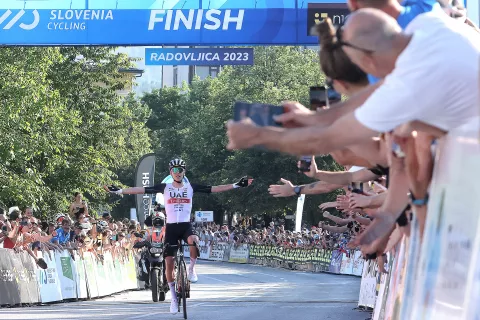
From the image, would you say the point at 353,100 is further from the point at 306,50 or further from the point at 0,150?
the point at 306,50

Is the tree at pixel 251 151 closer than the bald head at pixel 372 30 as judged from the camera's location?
No

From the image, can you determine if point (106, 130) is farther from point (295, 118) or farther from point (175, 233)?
point (295, 118)

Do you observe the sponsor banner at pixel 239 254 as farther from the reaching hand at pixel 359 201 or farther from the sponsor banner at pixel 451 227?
the sponsor banner at pixel 451 227

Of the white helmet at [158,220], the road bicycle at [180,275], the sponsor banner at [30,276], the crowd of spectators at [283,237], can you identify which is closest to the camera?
the road bicycle at [180,275]

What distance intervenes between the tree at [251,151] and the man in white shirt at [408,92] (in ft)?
215

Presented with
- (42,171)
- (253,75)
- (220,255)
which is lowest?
(220,255)

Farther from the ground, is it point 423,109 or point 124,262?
point 423,109

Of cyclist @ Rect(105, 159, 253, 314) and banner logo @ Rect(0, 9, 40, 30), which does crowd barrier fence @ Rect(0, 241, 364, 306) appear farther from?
banner logo @ Rect(0, 9, 40, 30)

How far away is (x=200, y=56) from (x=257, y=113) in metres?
19.3

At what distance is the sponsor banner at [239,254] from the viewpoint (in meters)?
61.5

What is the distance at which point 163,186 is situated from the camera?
16.8m

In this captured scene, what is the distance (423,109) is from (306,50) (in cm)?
8624

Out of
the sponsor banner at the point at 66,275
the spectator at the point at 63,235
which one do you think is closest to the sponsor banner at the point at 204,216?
the spectator at the point at 63,235

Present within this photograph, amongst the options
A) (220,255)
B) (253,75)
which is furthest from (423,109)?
(253,75)
